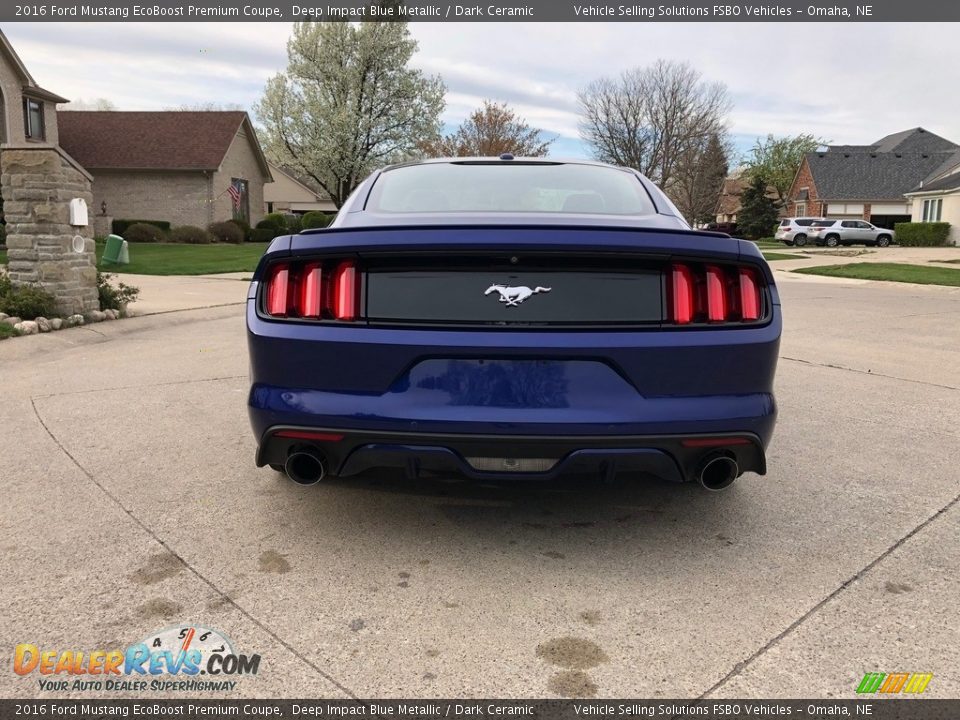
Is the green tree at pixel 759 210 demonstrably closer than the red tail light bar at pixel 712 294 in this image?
No

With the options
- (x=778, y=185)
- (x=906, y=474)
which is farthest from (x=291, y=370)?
(x=778, y=185)

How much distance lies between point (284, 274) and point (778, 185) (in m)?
76.6

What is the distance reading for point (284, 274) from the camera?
9.51ft

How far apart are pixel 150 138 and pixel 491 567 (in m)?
36.7

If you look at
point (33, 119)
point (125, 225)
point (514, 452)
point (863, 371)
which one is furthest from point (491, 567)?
point (33, 119)

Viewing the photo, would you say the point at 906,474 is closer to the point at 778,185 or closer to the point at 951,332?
the point at 951,332

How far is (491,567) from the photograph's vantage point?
2.92 meters

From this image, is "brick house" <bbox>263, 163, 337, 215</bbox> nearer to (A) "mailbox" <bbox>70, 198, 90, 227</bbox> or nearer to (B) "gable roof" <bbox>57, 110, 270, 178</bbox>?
(B) "gable roof" <bbox>57, 110, 270, 178</bbox>

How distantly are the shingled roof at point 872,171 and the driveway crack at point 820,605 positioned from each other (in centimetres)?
5919

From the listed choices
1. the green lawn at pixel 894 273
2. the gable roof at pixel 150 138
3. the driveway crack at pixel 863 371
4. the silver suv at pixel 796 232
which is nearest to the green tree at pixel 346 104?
the gable roof at pixel 150 138

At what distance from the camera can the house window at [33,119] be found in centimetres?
2958

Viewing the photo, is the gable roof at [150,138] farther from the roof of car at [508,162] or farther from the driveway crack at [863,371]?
the roof of car at [508,162]

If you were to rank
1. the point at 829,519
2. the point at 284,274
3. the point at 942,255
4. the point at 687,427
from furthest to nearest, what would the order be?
the point at 942,255
the point at 829,519
the point at 284,274
the point at 687,427

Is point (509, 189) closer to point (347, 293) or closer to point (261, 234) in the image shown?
point (347, 293)
